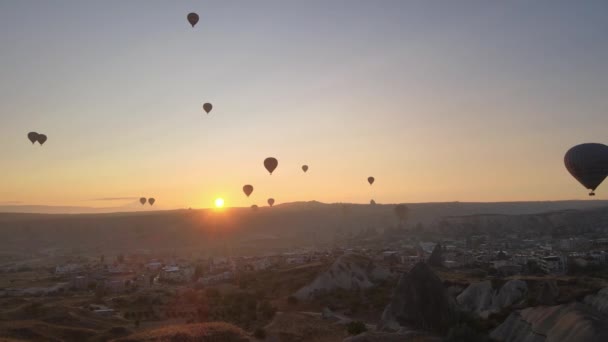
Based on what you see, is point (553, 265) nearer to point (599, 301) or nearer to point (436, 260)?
point (436, 260)

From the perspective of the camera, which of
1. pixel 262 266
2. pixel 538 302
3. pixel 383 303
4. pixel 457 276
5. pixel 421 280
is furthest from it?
pixel 262 266

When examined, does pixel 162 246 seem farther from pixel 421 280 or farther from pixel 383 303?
pixel 421 280

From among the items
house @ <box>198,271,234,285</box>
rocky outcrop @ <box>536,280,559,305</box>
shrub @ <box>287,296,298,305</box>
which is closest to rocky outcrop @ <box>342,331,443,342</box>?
rocky outcrop @ <box>536,280,559,305</box>

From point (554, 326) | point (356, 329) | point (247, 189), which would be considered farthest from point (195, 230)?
point (554, 326)

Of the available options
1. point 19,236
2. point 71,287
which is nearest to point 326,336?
point 71,287

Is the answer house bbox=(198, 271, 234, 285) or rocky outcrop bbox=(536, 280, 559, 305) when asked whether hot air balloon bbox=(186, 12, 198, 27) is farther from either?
rocky outcrop bbox=(536, 280, 559, 305)

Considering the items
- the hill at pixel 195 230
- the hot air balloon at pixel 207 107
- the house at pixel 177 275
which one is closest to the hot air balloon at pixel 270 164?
the hot air balloon at pixel 207 107
